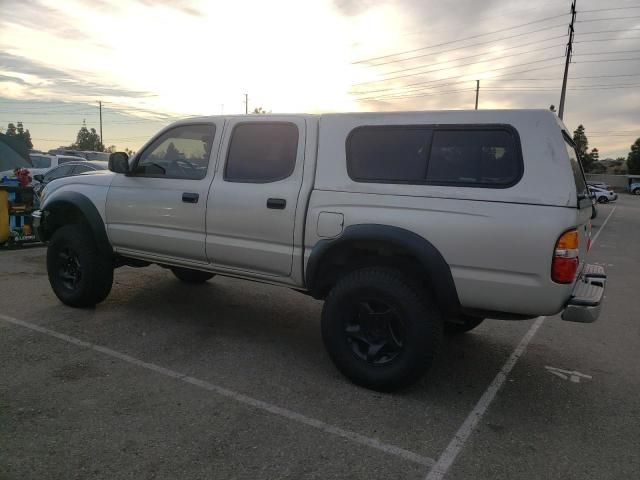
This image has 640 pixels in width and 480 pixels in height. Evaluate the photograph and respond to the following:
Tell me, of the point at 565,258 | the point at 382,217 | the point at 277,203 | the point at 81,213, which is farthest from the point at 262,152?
the point at 565,258

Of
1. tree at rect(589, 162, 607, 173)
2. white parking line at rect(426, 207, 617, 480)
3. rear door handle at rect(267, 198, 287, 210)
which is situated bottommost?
white parking line at rect(426, 207, 617, 480)

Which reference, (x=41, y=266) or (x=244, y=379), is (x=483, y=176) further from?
(x=41, y=266)

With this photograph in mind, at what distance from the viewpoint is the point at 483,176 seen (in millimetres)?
3250

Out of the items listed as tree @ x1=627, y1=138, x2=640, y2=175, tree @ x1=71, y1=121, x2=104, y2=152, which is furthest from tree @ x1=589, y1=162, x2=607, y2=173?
tree @ x1=71, y1=121, x2=104, y2=152

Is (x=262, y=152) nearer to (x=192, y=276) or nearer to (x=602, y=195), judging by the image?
(x=192, y=276)

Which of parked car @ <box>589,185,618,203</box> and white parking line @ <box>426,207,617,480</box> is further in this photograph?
parked car @ <box>589,185,618,203</box>

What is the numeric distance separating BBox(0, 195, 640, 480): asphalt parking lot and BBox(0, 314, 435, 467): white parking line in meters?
0.01

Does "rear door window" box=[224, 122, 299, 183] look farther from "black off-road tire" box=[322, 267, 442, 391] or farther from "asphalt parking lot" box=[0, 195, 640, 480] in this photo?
"asphalt parking lot" box=[0, 195, 640, 480]

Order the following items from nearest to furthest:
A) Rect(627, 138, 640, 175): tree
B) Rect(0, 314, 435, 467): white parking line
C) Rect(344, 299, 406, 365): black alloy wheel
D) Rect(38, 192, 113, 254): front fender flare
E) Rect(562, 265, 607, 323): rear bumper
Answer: Rect(0, 314, 435, 467): white parking line, Rect(562, 265, 607, 323): rear bumper, Rect(344, 299, 406, 365): black alloy wheel, Rect(38, 192, 113, 254): front fender flare, Rect(627, 138, 640, 175): tree

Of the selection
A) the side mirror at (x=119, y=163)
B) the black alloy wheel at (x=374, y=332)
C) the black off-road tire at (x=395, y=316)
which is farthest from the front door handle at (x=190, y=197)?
the black alloy wheel at (x=374, y=332)

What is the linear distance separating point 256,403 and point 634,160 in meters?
90.2

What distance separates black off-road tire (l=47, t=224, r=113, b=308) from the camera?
5070 millimetres

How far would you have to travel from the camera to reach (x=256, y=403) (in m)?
3.40

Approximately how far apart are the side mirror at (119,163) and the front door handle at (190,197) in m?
0.78
